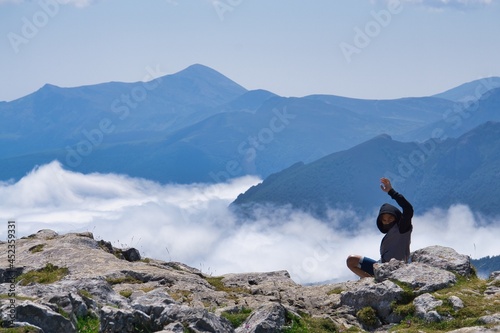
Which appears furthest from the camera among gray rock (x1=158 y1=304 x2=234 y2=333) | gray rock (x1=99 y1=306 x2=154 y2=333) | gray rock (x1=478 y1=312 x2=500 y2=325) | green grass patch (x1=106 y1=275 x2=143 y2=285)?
green grass patch (x1=106 y1=275 x2=143 y2=285)

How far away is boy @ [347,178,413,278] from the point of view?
22756 millimetres

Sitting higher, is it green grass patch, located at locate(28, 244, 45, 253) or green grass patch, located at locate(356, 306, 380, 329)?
green grass patch, located at locate(28, 244, 45, 253)

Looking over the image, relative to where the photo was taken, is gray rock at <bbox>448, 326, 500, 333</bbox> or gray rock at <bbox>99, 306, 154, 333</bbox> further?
gray rock at <bbox>448, 326, 500, 333</bbox>

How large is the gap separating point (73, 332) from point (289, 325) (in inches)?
209

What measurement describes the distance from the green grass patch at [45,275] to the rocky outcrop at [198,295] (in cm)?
4

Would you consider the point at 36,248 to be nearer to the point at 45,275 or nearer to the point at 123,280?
the point at 45,275

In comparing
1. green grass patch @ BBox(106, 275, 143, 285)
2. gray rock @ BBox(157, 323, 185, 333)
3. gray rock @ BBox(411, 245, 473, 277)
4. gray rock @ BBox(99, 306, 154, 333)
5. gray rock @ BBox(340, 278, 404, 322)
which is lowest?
gray rock @ BBox(157, 323, 185, 333)

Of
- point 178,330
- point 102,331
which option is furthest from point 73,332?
point 178,330

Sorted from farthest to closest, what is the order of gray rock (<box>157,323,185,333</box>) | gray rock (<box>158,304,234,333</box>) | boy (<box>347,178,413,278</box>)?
1. boy (<box>347,178,413,278</box>)
2. gray rock (<box>158,304,234,333</box>)
3. gray rock (<box>157,323,185,333</box>)

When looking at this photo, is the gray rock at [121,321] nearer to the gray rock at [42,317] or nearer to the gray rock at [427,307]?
the gray rock at [42,317]

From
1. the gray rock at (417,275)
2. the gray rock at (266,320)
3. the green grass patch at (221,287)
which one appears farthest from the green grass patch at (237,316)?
the green grass patch at (221,287)

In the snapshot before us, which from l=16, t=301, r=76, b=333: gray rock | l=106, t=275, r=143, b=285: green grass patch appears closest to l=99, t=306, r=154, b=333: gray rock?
l=16, t=301, r=76, b=333: gray rock

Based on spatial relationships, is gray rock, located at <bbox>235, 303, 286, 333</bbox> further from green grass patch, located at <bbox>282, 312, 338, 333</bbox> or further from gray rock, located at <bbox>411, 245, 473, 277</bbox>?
gray rock, located at <bbox>411, 245, 473, 277</bbox>

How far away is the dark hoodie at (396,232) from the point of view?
894 inches
